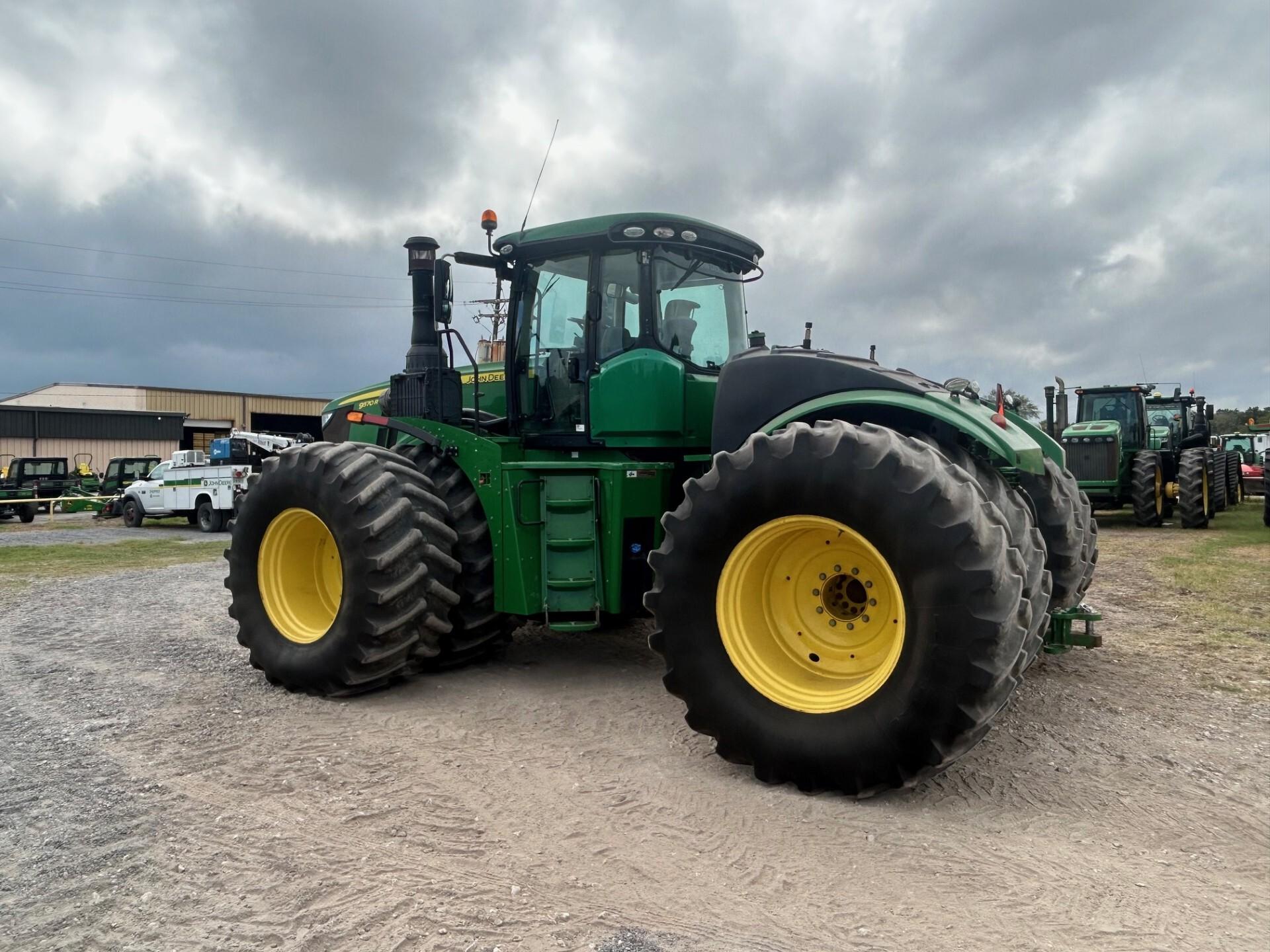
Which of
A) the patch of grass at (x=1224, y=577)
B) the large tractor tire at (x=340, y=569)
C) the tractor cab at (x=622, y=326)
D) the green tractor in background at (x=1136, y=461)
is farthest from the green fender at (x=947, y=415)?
the green tractor in background at (x=1136, y=461)

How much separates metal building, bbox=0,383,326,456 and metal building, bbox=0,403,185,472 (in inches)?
44.5

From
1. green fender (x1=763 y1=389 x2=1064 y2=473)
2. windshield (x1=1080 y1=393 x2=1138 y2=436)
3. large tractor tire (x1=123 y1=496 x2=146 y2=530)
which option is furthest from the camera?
large tractor tire (x1=123 y1=496 x2=146 y2=530)

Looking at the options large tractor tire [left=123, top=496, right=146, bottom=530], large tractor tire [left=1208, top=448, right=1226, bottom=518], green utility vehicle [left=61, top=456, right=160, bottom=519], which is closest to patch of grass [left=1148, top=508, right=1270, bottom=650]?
large tractor tire [left=1208, top=448, right=1226, bottom=518]

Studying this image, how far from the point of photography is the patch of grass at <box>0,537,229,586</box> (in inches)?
500

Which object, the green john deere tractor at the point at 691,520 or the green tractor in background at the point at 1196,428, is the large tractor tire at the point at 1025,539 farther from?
the green tractor in background at the point at 1196,428

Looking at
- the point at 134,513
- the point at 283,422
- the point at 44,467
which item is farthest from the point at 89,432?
the point at 134,513

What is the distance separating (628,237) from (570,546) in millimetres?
1943

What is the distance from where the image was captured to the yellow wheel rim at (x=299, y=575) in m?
5.98

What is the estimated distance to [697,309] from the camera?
19.8ft

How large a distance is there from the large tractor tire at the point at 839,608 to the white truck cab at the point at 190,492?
19.1 m

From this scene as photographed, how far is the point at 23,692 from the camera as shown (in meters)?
5.79

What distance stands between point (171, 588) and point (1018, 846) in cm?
1006

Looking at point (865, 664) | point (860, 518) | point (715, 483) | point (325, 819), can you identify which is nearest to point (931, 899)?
point (865, 664)

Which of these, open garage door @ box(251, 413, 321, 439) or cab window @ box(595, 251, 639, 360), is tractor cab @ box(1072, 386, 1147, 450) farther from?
open garage door @ box(251, 413, 321, 439)
